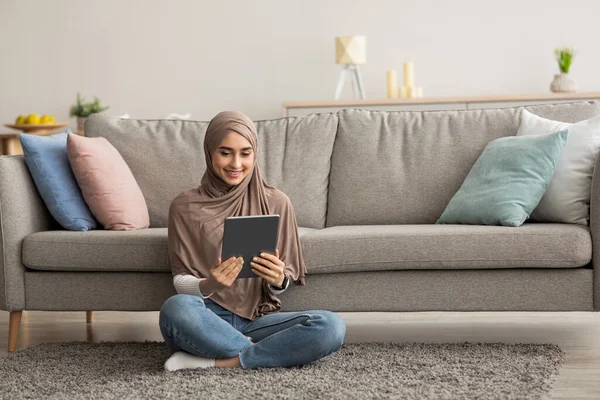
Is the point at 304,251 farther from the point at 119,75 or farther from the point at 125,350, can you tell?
the point at 119,75

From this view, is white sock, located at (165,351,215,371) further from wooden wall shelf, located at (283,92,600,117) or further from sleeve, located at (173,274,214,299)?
wooden wall shelf, located at (283,92,600,117)

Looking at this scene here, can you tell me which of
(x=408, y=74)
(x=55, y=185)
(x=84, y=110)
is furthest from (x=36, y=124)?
(x=55, y=185)

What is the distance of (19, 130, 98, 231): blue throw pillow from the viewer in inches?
128

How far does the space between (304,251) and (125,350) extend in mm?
697

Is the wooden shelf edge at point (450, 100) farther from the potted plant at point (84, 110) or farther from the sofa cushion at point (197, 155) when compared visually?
the sofa cushion at point (197, 155)

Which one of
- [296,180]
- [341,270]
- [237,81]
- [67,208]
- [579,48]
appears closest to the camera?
[341,270]

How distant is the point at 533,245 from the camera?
285 cm

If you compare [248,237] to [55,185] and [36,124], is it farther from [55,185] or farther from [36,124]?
[36,124]

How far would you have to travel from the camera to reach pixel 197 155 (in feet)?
11.8

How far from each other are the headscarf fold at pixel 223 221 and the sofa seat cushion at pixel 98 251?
27cm

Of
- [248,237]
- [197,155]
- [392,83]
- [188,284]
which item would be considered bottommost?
[188,284]

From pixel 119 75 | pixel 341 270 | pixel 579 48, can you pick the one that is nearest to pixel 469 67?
pixel 579 48

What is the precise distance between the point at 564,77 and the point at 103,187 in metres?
3.46

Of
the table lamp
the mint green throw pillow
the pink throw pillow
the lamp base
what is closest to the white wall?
the lamp base
